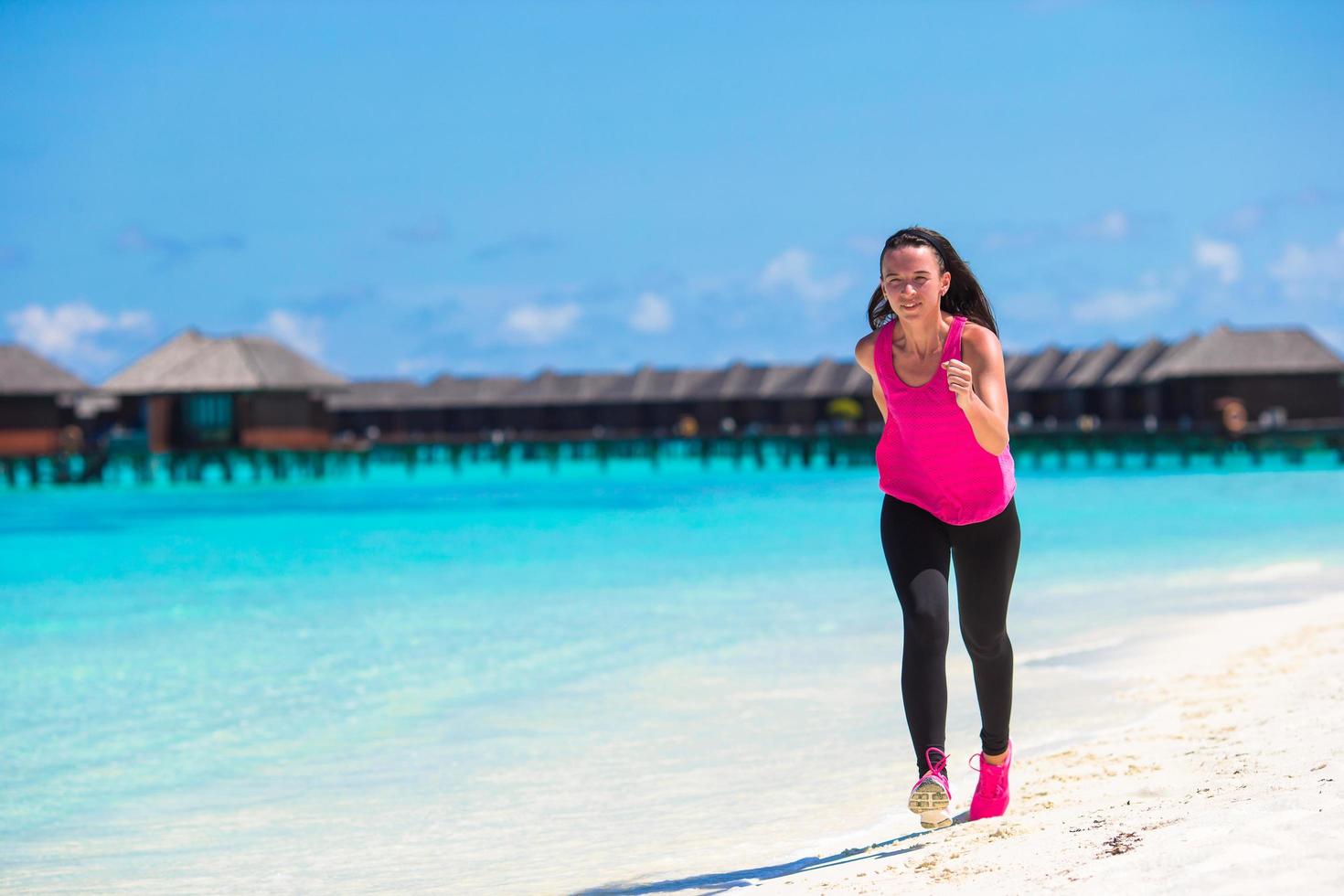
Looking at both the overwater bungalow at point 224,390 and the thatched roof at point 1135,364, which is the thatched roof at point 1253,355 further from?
the overwater bungalow at point 224,390

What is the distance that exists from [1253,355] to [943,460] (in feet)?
148

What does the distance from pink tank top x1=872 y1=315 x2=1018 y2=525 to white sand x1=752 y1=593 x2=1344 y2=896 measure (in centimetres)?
78

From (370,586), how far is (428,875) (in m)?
11.9

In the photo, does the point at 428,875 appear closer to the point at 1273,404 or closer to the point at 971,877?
the point at 971,877

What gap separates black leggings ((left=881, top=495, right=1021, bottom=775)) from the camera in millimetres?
3297

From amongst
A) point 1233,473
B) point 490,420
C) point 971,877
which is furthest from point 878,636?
point 490,420

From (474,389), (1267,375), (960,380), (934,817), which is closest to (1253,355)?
(1267,375)

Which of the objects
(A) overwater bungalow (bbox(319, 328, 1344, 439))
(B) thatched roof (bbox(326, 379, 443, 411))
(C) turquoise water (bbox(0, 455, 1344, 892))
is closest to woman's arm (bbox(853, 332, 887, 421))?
(C) turquoise water (bbox(0, 455, 1344, 892))

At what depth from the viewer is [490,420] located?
222ft

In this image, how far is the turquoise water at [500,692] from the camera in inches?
190

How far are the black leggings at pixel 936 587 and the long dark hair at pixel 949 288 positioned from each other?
18.1 inches

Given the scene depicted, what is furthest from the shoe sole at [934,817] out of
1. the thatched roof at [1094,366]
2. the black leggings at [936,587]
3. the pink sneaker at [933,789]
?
the thatched roof at [1094,366]

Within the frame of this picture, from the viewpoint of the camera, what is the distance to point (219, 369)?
43.8m

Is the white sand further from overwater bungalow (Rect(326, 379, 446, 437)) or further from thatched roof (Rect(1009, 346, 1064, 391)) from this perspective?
overwater bungalow (Rect(326, 379, 446, 437))
